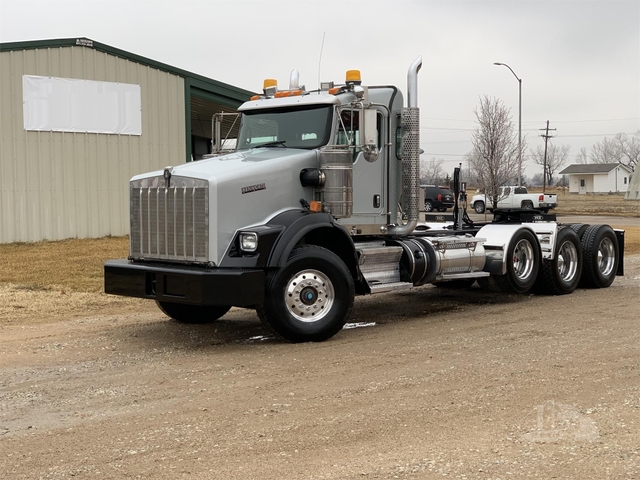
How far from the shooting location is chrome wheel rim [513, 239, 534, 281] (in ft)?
39.3

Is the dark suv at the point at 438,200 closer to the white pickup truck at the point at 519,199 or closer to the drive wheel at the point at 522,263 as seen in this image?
the white pickup truck at the point at 519,199

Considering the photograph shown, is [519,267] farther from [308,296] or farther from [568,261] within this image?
[308,296]

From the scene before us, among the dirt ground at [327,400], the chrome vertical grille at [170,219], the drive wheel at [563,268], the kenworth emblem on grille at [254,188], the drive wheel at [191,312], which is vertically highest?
the kenworth emblem on grille at [254,188]

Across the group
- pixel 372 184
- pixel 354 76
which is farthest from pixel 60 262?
pixel 354 76

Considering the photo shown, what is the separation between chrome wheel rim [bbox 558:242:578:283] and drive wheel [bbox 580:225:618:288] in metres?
0.35

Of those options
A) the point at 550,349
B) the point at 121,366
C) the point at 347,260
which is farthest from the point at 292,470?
the point at 347,260

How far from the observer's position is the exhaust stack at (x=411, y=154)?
1016 centimetres

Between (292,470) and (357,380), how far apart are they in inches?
88.1

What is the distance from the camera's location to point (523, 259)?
12.1m

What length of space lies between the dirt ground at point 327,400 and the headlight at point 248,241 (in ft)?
3.52

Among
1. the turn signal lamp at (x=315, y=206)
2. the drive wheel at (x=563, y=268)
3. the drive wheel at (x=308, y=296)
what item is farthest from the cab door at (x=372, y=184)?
the drive wheel at (x=563, y=268)

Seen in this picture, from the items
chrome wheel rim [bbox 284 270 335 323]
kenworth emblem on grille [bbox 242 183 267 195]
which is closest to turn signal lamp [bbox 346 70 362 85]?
kenworth emblem on grille [bbox 242 183 267 195]

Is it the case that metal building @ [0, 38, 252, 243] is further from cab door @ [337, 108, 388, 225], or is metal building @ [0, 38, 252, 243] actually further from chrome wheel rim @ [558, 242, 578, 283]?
chrome wheel rim @ [558, 242, 578, 283]

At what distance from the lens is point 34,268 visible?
1568 centimetres
